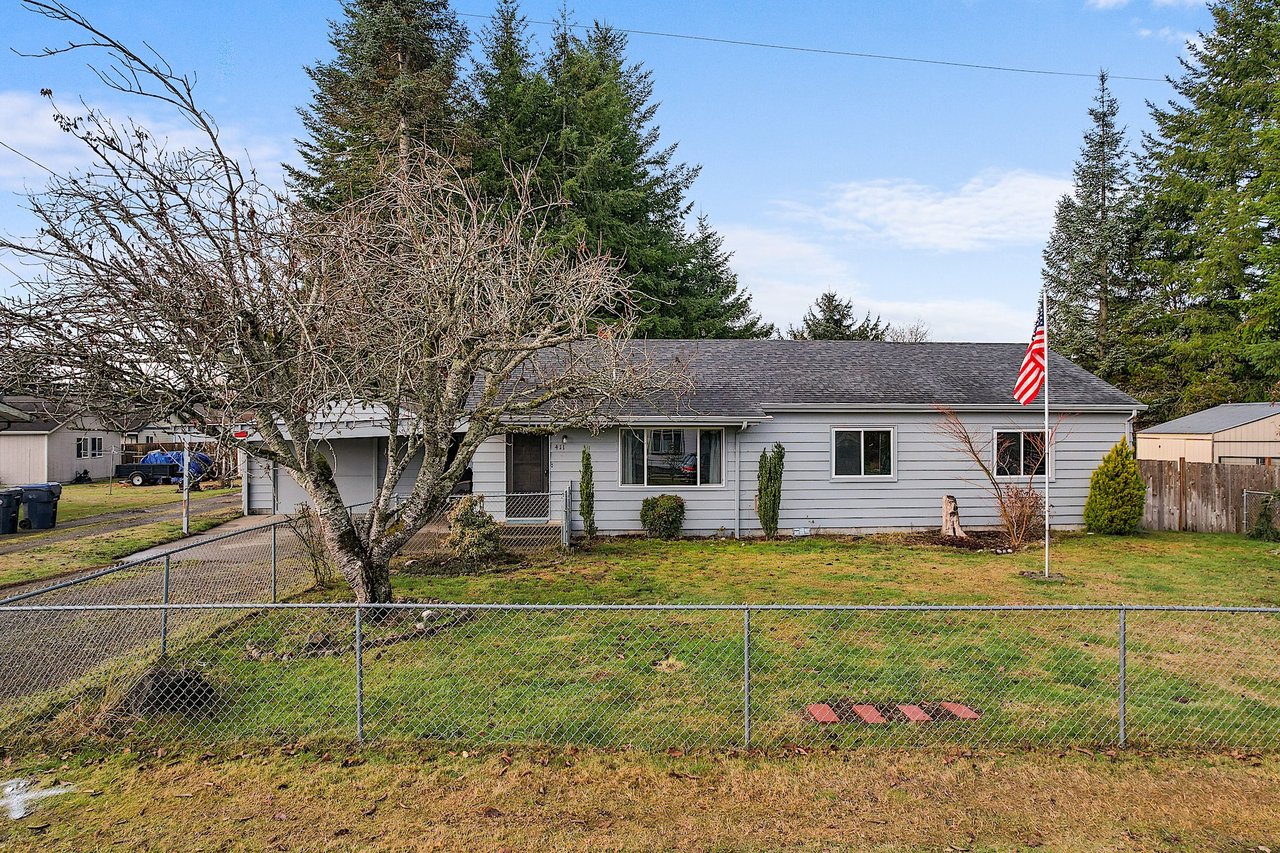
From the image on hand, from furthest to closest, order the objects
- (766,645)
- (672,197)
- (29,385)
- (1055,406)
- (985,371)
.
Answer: (672,197)
(985,371)
(1055,406)
(766,645)
(29,385)

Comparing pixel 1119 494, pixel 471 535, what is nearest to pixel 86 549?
pixel 471 535

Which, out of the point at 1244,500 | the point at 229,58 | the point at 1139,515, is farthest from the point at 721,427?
the point at 1244,500

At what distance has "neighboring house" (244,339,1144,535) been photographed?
44.8ft

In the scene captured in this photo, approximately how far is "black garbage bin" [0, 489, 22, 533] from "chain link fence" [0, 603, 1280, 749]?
1053 cm

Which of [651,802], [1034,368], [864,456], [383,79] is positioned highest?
[383,79]

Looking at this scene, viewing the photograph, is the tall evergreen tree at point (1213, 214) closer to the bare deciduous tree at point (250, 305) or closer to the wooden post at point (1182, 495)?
the wooden post at point (1182, 495)

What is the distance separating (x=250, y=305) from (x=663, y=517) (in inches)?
339

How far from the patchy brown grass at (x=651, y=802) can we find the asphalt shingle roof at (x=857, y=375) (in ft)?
30.4

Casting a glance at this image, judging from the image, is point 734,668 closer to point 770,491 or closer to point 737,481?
point 770,491

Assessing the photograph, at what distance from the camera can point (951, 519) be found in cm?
1368

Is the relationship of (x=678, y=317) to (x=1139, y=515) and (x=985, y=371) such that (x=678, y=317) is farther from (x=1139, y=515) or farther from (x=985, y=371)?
(x=1139, y=515)

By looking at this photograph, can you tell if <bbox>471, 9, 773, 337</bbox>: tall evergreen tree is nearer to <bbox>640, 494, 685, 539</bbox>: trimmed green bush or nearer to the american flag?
<bbox>640, 494, 685, 539</bbox>: trimmed green bush

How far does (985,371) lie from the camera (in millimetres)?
15773

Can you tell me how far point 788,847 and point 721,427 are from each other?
1033 centimetres
